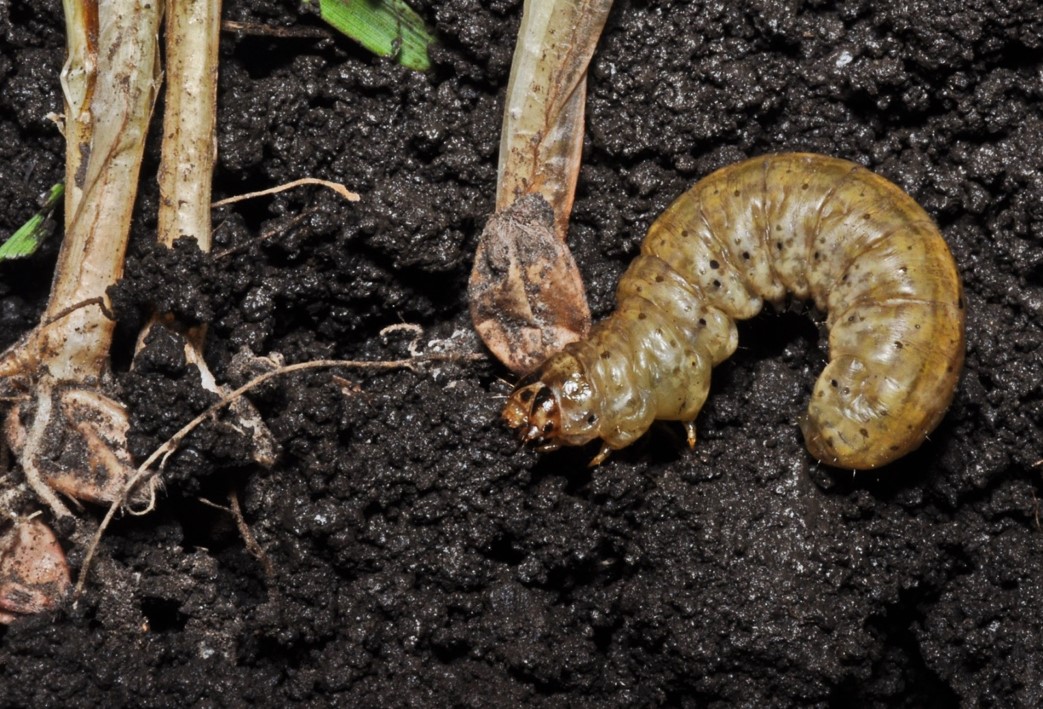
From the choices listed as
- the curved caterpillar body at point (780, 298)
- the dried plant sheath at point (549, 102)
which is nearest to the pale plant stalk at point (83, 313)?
the dried plant sheath at point (549, 102)

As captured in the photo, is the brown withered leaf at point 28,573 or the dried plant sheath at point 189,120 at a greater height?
the dried plant sheath at point 189,120

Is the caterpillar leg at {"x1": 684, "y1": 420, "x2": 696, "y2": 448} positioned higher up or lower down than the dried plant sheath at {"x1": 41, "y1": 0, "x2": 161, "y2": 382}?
lower down

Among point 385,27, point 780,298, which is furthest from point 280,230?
point 780,298

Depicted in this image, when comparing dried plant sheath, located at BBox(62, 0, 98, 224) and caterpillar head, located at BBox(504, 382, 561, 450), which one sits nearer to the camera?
Answer: dried plant sheath, located at BBox(62, 0, 98, 224)

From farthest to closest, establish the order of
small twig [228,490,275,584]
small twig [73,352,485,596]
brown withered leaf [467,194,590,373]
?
brown withered leaf [467,194,590,373], small twig [228,490,275,584], small twig [73,352,485,596]

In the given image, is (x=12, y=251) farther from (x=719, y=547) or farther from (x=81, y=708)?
(x=719, y=547)

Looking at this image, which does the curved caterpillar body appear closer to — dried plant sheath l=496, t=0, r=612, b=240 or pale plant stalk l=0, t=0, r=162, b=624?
dried plant sheath l=496, t=0, r=612, b=240

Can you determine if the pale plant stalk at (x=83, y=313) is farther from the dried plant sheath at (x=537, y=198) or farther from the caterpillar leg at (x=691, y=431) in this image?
the caterpillar leg at (x=691, y=431)

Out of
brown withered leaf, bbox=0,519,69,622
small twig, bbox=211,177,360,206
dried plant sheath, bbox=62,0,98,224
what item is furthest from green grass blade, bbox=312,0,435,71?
brown withered leaf, bbox=0,519,69,622
